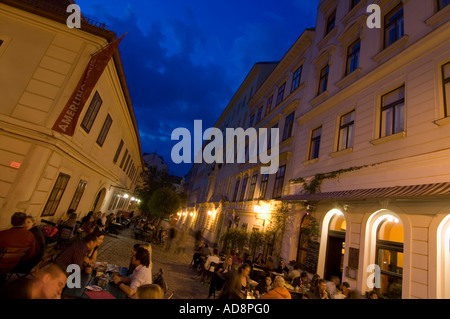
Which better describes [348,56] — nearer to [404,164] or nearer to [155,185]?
[404,164]

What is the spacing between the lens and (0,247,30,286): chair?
435cm

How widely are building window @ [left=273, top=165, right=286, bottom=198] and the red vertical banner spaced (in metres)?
10.5

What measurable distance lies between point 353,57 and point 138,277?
12496mm

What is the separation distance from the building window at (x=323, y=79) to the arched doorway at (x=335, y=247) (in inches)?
275

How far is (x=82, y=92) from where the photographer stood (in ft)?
26.5

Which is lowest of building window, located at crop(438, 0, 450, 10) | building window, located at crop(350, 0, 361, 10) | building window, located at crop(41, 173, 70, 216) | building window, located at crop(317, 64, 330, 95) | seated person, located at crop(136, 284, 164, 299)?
seated person, located at crop(136, 284, 164, 299)

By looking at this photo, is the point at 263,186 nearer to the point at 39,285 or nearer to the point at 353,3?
the point at 353,3

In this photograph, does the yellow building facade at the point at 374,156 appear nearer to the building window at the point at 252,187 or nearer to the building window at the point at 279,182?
the building window at the point at 279,182

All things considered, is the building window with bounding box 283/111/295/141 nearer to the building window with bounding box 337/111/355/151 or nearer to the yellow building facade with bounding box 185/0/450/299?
the yellow building facade with bounding box 185/0/450/299

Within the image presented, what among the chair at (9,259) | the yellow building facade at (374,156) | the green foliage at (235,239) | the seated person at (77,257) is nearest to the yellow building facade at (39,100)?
the chair at (9,259)

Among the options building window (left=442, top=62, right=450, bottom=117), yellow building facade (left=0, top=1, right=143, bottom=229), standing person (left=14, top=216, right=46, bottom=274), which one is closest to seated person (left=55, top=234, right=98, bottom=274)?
standing person (left=14, top=216, right=46, bottom=274)

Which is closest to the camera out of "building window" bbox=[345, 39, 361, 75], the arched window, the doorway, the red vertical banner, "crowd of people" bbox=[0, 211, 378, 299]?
"crowd of people" bbox=[0, 211, 378, 299]

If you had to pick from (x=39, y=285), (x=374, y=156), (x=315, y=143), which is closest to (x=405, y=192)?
(x=374, y=156)
